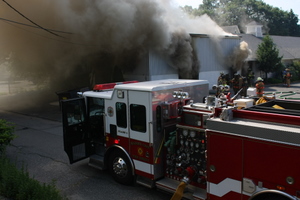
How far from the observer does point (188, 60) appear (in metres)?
18.9

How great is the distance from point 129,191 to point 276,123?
300cm

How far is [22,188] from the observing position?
4422 mm

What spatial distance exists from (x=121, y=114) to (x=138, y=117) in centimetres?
46

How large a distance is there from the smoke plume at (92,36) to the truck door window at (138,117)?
12408 mm


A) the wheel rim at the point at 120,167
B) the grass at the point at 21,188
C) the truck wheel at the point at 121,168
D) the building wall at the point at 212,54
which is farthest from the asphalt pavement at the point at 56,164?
the building wall at the point at 212,54

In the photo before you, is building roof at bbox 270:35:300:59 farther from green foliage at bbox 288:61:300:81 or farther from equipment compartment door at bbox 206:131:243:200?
equipment compartment door at bbox 206:131:243:200

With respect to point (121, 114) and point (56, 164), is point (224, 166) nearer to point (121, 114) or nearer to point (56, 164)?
point (121, 114)

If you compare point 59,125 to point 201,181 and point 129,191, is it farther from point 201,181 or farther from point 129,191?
point 201,181

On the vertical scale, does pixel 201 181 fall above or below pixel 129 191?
above

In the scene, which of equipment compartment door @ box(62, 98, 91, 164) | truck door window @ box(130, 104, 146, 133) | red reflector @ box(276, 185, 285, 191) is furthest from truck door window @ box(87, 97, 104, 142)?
red reflector @ box(276, 185, 285, 191)

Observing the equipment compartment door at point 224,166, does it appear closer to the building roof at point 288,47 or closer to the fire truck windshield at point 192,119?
the fire truck windshield at point 192,119

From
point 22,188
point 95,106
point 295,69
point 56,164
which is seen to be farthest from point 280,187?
point 295,69

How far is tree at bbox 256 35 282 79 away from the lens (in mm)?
23953

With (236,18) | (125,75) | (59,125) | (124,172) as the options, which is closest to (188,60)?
(125,75)
